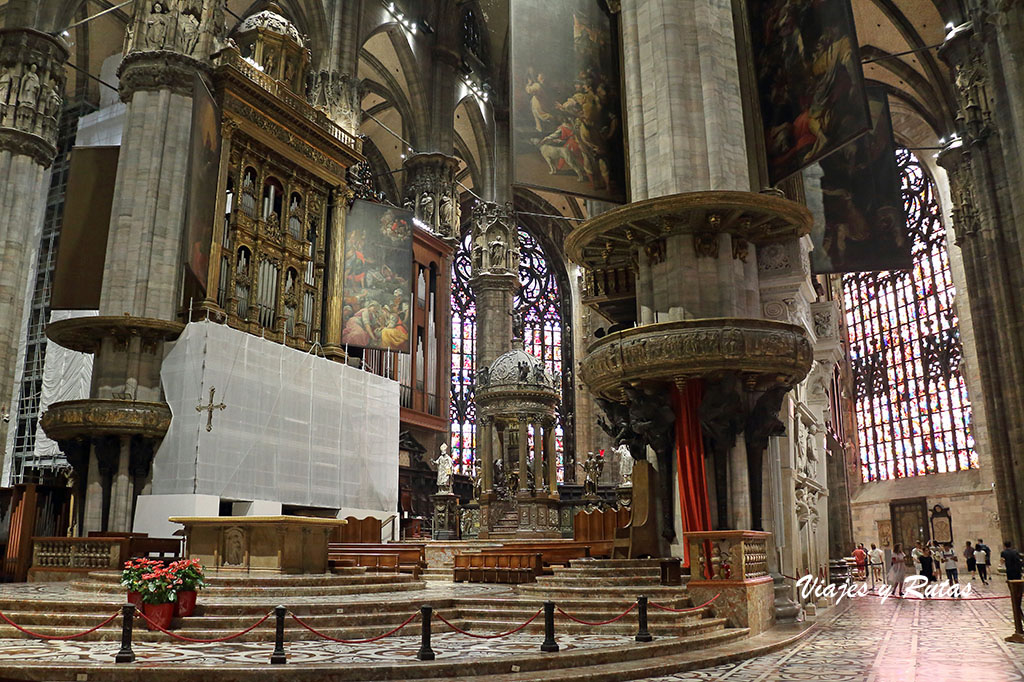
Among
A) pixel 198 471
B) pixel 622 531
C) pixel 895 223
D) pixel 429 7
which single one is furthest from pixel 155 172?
pixel 429 7

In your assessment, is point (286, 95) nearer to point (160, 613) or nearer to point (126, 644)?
point (160, 613)

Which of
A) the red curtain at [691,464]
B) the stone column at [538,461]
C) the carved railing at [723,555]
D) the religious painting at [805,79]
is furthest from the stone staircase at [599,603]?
the stone column at [538,461]

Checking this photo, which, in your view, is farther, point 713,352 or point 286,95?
point 286,95

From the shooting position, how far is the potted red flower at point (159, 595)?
290 inches

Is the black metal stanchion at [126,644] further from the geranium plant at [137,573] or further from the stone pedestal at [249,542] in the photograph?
the stone pedestal at [249,542]

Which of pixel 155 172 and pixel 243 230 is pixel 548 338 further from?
pixel 155 172

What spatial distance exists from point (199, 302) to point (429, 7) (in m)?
17.0

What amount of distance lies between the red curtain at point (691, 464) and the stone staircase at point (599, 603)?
78 centimetres

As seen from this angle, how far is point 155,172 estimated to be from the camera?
15.7m

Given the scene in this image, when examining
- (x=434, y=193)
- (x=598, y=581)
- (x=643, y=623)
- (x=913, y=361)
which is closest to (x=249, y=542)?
(x=598, y=581)

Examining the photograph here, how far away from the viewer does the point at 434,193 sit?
2725 cm

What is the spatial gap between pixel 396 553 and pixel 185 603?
709cm

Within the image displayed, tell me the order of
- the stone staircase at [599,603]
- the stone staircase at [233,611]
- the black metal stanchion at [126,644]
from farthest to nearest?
the stone staircase at [599,603], the stone staircase at [233,611], the black metal stanchion at [126,644]

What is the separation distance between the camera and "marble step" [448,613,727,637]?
7469 millimetres
